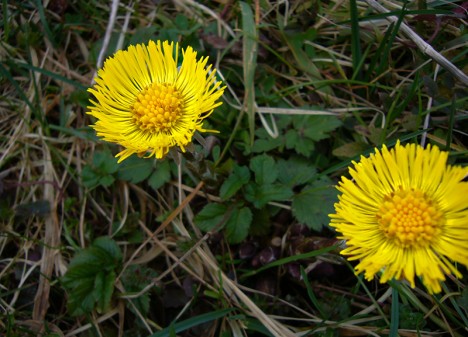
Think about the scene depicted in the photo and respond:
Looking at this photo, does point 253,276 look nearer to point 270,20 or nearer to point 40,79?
point 270,20

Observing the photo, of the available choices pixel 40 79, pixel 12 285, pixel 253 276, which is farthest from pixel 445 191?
pixel 40 79

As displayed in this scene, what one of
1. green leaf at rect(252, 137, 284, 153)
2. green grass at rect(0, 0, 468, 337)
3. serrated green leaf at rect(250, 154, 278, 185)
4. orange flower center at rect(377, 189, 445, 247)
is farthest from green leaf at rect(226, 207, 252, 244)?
orange flower center at rect(377, 189, 445, 247)

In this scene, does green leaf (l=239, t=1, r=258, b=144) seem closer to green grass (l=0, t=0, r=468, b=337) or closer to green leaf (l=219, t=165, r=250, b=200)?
green grass (l=0, t=0, r=468, b=337)

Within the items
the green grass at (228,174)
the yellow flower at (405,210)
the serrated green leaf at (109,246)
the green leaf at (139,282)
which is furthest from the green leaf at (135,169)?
the yellow flower at (405,210)

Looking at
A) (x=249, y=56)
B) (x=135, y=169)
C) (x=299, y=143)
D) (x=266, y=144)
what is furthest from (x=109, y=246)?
(x=249, y=56)

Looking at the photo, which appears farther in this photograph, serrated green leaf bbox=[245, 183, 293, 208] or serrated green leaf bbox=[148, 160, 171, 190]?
serrated green leaf bbox=[148, 160, 171, 190]

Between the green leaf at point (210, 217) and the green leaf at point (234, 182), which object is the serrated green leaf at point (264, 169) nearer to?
the green leaf at point (234, 182)

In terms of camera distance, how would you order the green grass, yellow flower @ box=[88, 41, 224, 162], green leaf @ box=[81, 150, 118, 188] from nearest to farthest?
yellow flower @ box=[88, 41, 224, 162], the green grass, green leaf @ box=[81, 150, 118, 188]

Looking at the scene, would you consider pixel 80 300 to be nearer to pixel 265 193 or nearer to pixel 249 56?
pixel 265 193
